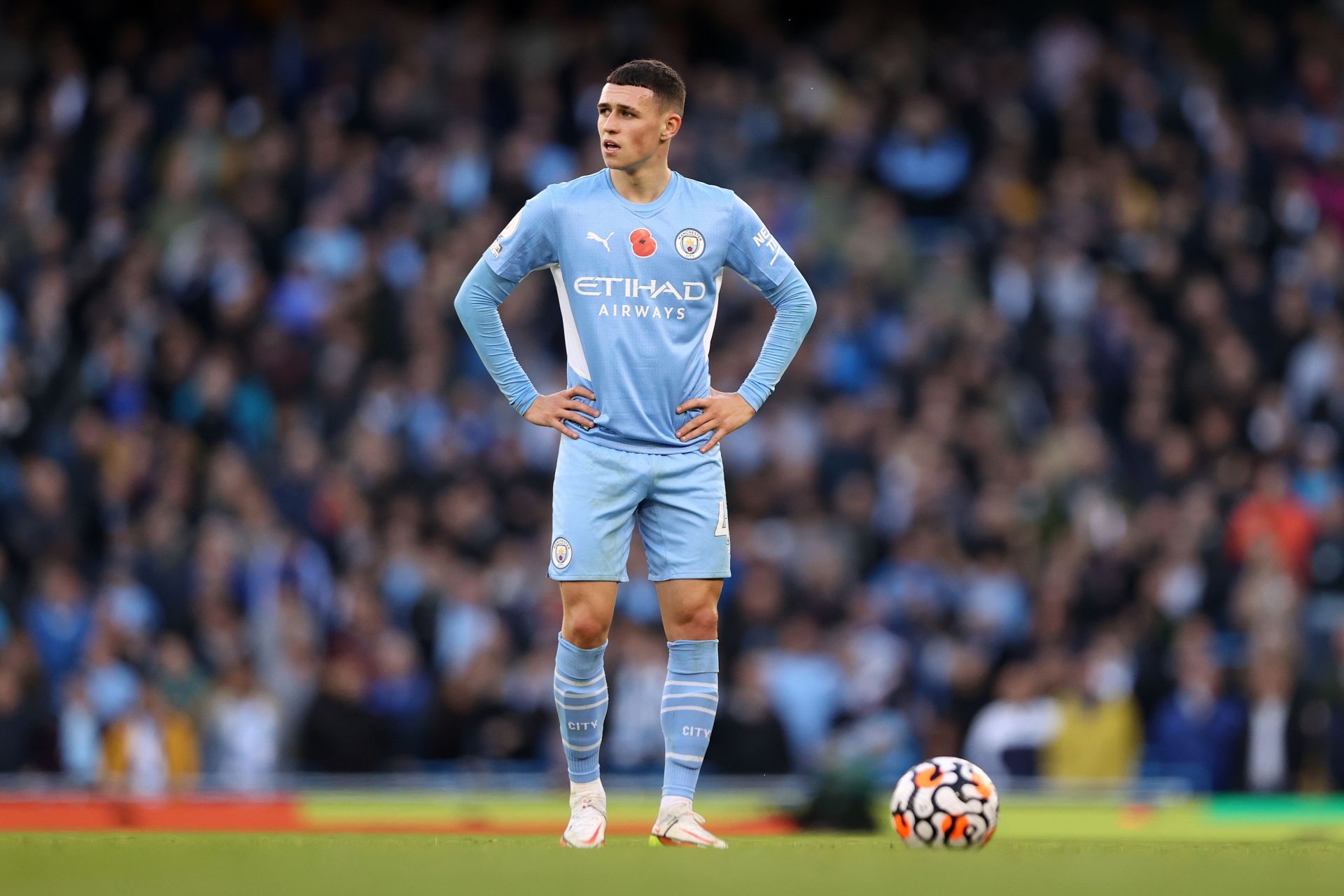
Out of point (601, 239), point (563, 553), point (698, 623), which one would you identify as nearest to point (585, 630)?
Result: point (563, 553)

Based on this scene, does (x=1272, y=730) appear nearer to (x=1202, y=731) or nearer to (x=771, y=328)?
(x=1202, y=731)

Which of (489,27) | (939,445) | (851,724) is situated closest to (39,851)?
(851,724)

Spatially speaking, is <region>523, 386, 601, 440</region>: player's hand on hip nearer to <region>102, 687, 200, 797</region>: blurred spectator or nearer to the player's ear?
the player's ear

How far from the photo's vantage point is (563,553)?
7.34 metres

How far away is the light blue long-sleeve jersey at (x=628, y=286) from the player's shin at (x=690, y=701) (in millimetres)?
752

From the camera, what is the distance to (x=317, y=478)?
1541 cm

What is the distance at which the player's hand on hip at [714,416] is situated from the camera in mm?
7438

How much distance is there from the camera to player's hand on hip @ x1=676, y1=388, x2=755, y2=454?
7438mm

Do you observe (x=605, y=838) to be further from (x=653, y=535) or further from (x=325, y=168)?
(x=325, y=168)

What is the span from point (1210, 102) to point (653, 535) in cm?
1273

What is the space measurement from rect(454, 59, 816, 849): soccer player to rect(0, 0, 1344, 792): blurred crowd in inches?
138

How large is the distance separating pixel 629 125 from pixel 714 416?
43.6 inches

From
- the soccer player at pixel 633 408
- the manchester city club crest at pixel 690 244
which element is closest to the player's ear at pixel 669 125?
the soccer player at pixel 633 408

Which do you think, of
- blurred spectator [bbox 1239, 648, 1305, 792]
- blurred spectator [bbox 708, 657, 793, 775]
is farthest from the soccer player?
blurred spectator [bbox 1239, 648, 1305, 792]
